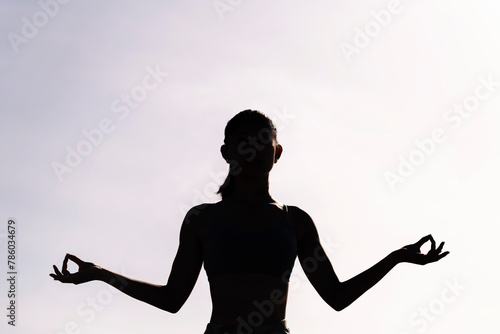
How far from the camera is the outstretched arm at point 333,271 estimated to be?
609 centimetres

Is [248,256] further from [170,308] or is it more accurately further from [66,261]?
[66,261]

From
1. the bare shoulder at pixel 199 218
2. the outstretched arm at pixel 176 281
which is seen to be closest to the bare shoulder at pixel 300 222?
the bare shoulder at pixel 199 218

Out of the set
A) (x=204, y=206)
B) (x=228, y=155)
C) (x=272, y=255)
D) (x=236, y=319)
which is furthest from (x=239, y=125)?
(x=236, y=319)

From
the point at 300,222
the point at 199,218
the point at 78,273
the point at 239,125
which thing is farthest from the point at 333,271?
the point at 78,273

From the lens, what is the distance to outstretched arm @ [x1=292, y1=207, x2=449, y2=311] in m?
6.09

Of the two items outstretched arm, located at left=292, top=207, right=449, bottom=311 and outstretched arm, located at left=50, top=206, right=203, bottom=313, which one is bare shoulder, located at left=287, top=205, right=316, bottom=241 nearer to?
outstretched arm, located at left=292, top=207, right=449, bottom=311

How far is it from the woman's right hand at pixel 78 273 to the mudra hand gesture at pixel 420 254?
244 centimetres

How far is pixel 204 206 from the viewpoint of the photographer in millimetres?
6293

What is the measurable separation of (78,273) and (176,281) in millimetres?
791

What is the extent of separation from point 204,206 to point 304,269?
98 cm

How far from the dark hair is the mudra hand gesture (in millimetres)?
1407

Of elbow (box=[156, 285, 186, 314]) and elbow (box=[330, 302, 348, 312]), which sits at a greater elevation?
elbow (box=[156, 285, 186, 314])

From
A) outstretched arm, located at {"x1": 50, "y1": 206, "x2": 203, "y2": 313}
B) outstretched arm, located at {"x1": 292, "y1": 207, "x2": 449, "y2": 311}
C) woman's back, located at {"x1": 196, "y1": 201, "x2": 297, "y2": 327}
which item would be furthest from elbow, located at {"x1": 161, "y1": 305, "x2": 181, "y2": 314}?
outstretched arm, located at {"x1": 292, "y1": 207, "x2": 449, "y2": 311}

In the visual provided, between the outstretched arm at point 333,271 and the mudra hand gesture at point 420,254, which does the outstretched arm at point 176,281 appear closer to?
the outstretched arm at point 333,271
